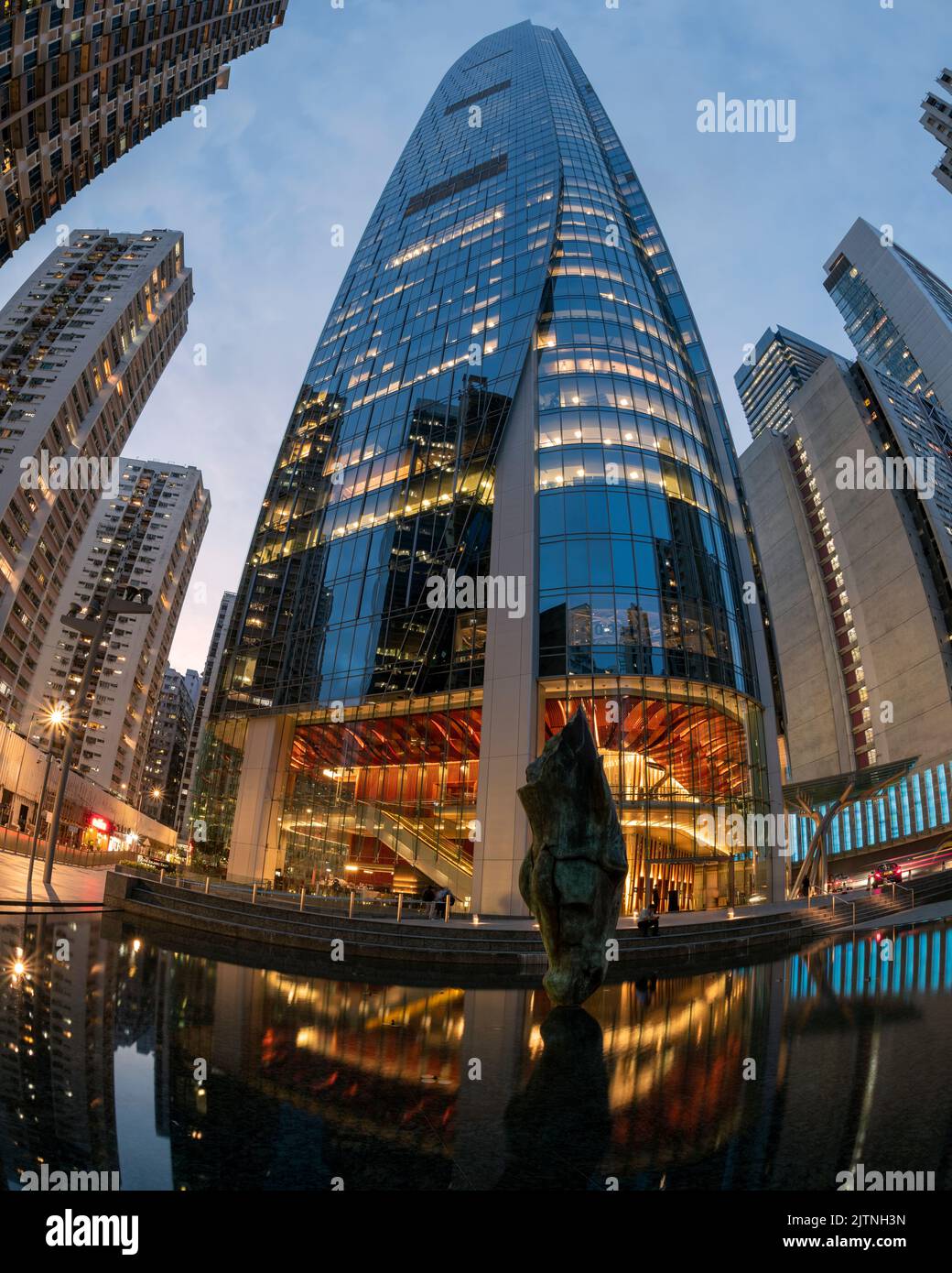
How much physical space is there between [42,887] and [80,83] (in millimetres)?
61908

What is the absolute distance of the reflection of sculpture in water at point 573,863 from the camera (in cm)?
1224

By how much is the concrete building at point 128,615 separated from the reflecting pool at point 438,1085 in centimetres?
12141

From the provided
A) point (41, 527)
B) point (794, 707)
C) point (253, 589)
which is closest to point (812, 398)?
point (794, 707)

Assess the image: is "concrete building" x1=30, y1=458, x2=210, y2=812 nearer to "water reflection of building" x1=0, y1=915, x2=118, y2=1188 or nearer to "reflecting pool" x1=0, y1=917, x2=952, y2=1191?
"water reflection of building" x1=0, y1=915, x2=118, y2=1188

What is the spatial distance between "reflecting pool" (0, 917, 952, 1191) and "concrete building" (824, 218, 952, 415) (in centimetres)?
13989

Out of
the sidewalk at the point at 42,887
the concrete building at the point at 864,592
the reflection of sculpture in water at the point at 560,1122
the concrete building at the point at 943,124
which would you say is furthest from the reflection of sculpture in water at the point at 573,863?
the concrete building at the point at 943,124

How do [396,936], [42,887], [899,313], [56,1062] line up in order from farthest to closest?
[899,313] < [42,887] < [396,936] < [56,1062]

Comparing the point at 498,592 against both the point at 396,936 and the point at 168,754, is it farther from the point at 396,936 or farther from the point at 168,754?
the point at 168,754

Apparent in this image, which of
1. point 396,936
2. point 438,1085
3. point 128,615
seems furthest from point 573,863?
point 128,615

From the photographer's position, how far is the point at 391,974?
14445mm

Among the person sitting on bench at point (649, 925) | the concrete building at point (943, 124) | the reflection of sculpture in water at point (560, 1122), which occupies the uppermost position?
the concrete building at point (943, 124)

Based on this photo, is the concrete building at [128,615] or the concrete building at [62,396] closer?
the concrete building at [62,396]

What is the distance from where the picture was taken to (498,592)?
33.9 meters

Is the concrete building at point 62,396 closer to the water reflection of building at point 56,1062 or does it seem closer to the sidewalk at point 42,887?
the sidewalk at point 42,887
